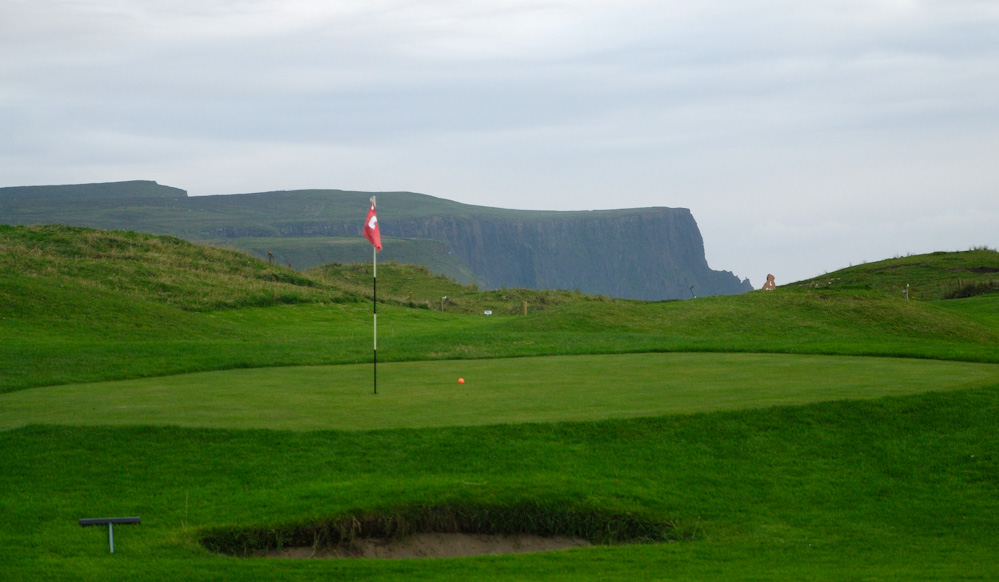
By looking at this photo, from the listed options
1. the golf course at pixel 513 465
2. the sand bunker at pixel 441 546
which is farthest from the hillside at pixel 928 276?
the sand bunker at pixel 441 546

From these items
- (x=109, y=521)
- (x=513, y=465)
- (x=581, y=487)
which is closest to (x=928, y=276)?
(x=513, y=465)

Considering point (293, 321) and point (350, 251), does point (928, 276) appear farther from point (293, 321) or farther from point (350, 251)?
point (350, 251)

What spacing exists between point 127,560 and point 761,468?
7128 millimetres

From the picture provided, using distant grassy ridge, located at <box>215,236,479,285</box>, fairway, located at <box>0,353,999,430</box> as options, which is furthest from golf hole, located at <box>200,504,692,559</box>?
distant grassy ridge, located at <box>215,236,479,285</box>

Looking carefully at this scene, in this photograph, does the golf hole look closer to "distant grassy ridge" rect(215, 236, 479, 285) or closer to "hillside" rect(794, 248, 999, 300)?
"hillside" rect(794, 248, 999, 300)

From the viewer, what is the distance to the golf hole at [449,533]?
931 centimetres

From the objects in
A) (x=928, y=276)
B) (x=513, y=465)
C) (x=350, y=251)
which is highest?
(x=350, y=251)

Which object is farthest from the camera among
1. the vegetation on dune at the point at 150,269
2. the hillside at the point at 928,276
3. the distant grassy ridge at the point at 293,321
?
the hillside at the point at 928,276

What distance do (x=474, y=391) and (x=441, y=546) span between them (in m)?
5.16

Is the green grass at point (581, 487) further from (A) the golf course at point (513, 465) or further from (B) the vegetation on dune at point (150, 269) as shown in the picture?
(B) the vegetation on dune at point (150, 269)

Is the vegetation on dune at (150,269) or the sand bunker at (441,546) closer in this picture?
the sand bunker at (441,546)

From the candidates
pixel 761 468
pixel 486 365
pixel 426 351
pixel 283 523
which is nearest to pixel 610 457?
pixel 761 468

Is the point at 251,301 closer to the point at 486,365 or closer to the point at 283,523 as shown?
the point at 486,365

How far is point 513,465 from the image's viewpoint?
1105cm
